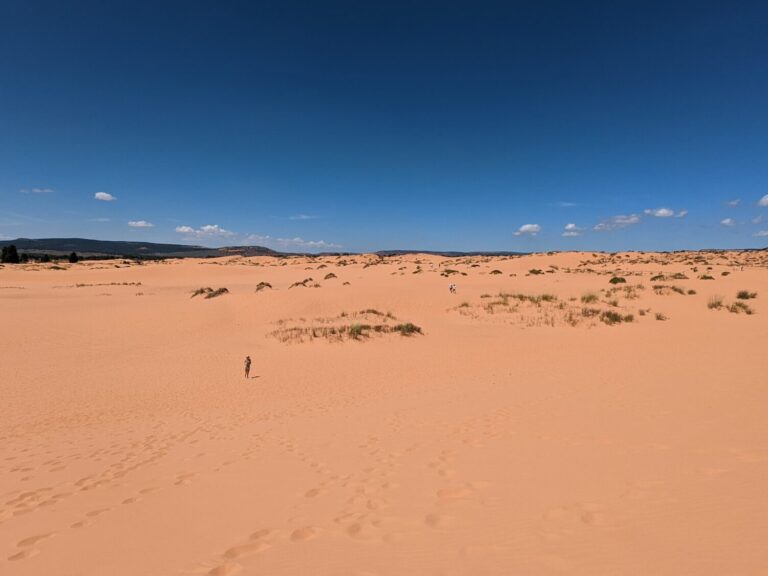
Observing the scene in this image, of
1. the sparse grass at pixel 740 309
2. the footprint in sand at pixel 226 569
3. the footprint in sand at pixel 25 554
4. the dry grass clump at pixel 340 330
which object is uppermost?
the sparse grass at pixel 740 309


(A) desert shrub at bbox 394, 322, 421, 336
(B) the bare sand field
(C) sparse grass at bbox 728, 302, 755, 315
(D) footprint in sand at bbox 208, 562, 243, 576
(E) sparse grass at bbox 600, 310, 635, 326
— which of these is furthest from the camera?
(C) sparse grass at bbox 728, 302, 755, 315

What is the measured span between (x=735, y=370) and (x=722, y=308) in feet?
42.7

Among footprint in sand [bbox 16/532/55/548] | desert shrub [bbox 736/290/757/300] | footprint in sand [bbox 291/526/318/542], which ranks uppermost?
desert shrub [bbox 736/290/757/300]

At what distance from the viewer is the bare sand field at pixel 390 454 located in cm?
365

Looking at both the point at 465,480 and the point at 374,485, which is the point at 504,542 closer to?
the point at 465,480

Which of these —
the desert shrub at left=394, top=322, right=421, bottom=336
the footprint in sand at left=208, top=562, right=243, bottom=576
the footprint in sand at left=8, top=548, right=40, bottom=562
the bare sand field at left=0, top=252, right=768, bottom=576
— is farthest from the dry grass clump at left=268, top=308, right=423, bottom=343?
the footprint in sand at left=208, top=562, right=243, bottom=576

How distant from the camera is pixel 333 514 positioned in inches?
174

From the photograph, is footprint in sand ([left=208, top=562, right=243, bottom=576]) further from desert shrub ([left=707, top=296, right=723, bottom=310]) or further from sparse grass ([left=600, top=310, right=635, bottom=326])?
desert shrub ([left=707, top=296, right=723, bottom=310])

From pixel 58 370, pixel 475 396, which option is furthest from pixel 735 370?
pixel 58 370

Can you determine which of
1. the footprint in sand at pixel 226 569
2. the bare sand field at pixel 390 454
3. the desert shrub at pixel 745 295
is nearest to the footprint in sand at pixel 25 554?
the bare sand field at pixel 390 454

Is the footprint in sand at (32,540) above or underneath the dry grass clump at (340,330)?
above

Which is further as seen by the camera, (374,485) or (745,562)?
(374,485)

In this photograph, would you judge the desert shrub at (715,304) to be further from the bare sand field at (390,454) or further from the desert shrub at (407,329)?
the desert shrub at (407,329)

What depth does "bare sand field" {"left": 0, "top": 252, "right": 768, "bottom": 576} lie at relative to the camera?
365cm
